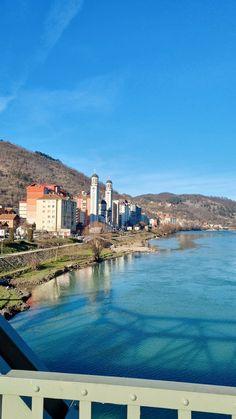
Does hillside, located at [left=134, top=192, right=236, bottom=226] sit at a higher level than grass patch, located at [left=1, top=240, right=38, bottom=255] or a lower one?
higher

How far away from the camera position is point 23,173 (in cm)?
6844

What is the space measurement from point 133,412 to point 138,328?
26.3ft

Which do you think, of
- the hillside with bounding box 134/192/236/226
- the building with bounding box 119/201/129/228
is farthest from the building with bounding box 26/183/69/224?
the hillside with bounding box 134/192/236/226

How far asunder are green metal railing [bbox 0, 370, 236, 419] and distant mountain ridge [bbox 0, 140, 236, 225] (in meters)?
48.8

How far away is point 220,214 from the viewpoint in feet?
415

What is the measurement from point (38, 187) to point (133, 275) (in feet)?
76.8

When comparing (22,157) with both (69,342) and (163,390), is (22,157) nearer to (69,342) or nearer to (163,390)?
(69,342)

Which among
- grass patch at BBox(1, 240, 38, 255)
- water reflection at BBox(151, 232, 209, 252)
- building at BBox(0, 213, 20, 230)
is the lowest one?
water reflection at BBox(151, 232, 209, 252)

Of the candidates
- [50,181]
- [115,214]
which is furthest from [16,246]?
[50,181]

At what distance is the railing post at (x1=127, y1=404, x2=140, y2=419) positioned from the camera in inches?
27.3

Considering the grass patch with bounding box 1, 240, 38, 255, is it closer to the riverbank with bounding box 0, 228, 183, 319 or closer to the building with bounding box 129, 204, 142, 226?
the riverbank with bounding box 0, 228, 183, 319

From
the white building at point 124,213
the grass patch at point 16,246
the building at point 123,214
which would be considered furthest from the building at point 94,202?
the grass patch at point 16,246

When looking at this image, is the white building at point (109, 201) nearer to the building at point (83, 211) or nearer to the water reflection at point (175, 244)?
the building at point (83, 211)

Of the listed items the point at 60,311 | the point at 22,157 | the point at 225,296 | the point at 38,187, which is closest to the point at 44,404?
the point at 60,311
